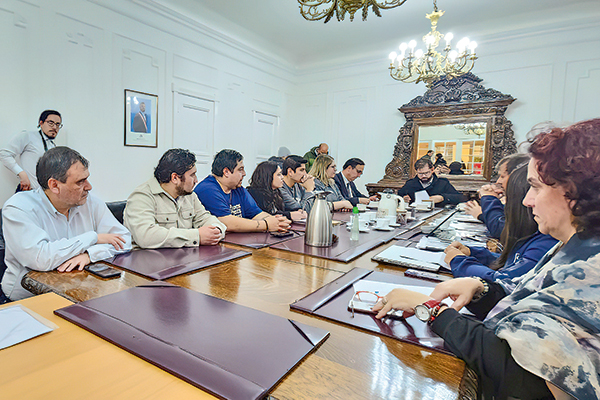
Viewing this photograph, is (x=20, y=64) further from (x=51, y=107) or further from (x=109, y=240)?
(x=109, y=240)

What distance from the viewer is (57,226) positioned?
1.31 meters

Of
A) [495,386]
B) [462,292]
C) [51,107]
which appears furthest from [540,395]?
[51,107]

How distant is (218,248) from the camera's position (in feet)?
4.69

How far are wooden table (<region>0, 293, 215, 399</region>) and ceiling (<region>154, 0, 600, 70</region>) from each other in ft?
14.2

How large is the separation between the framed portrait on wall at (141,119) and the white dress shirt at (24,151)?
0.89 m

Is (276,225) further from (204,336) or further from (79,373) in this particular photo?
(79,373)

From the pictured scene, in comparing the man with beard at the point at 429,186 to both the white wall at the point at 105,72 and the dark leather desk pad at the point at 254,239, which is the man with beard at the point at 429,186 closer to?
the dark leather desk pad at the point at 254,239

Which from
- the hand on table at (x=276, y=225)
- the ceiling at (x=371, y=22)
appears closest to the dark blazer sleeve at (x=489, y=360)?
the hand on table at (x=276, y=225)

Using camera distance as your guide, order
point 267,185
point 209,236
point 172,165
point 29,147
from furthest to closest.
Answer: point 29,147
point 267,185
point 172,165
point 209,236

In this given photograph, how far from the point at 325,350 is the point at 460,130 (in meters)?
5.04

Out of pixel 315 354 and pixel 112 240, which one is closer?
pixel 315 354

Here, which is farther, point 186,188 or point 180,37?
point 180,37

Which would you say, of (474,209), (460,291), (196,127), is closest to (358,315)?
(460,291)

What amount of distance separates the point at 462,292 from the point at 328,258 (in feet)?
1.85
